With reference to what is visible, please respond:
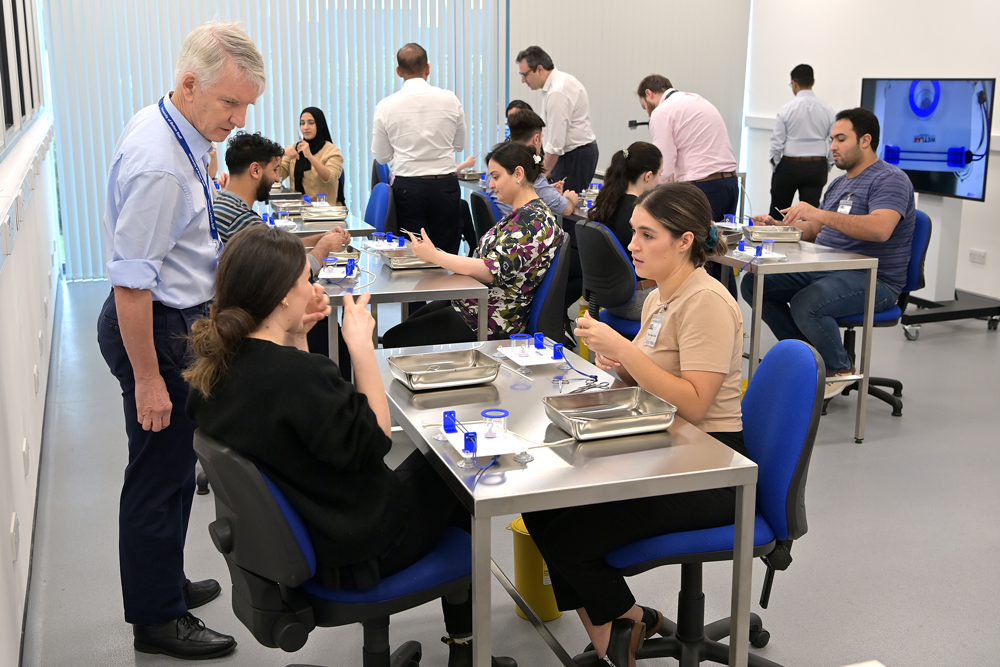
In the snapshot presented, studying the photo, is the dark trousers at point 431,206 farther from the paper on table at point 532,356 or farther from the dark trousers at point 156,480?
the dark trousers at point 156,480

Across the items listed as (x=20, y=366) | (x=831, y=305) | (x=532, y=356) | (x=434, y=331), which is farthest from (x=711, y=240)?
(x=20, y=366)

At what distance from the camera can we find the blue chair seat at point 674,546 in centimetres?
191

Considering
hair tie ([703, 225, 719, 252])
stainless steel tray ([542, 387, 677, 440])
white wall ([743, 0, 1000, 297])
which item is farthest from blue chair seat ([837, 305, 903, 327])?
white wall ([743, 0, 1000, 297])

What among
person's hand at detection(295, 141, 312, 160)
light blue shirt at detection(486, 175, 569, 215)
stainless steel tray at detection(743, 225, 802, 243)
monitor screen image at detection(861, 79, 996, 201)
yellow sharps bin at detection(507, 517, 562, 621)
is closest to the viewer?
yellow sharps bin at detection(507, 517, 562, 621)

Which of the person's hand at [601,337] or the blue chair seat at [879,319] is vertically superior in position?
the person's hand at [601,337]

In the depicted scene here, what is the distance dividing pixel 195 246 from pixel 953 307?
16.6ft

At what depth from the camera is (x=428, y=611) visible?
2564 millimetres

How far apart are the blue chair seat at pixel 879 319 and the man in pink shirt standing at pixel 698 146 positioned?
175 centimetres

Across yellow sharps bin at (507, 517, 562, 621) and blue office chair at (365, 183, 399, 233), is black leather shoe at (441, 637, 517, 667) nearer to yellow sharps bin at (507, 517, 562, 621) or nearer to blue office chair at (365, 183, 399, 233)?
yellow sharps bin at (507, 517, 562, 621)

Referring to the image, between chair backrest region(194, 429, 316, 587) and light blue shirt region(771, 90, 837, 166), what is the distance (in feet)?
20.9

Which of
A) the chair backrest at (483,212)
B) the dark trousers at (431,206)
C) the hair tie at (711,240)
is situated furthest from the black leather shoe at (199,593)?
the dark trousers at (431,206)

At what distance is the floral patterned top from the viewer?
133 inches

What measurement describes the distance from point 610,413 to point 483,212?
10.2ft

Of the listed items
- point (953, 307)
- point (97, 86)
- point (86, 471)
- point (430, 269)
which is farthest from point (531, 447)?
point (97, 86)
